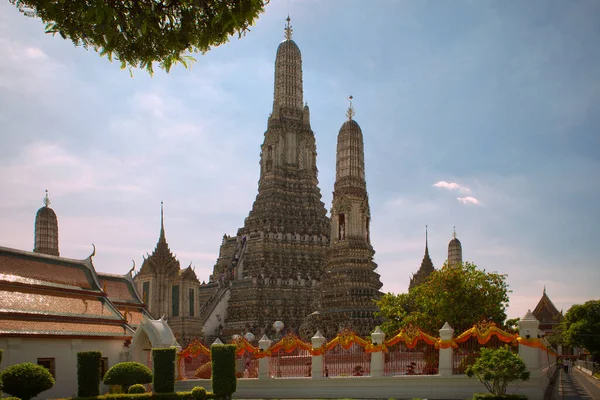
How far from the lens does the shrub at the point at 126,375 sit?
23.8 m

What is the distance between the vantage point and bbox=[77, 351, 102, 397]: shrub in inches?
872

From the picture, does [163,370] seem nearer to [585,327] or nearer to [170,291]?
[170,291]

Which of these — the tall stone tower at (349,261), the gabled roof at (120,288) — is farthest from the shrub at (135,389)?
the tall stone tower at (349,261)

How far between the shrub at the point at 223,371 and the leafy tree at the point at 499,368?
790 centimetres

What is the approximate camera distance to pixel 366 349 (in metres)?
24.9

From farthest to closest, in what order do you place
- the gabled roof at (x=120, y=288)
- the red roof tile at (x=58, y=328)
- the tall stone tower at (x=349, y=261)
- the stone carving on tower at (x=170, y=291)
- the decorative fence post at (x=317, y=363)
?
the stone carving on tower at (x=170, y=291)
the tall stone tower at (x=349, y=261)
the gabled roof at (x=120, y=288)
the decorative fence post at (x=317, y=363)
the red roof tile at (x=58, y=328)

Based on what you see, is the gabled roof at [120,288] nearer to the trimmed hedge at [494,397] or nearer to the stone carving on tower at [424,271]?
the trimmed hedge at [494,397]

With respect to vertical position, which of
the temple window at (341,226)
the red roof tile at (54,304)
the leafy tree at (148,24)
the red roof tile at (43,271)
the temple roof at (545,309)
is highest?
the leafy tree at (148,24)

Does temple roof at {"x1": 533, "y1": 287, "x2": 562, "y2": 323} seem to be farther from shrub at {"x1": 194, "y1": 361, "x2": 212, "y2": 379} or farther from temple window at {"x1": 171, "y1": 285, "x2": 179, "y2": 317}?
shrub at {"x1": 194, "y1": 361, "x2": 212, "y2": 379}

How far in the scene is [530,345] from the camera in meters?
22.1

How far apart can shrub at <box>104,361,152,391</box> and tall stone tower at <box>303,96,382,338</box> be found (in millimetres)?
19110

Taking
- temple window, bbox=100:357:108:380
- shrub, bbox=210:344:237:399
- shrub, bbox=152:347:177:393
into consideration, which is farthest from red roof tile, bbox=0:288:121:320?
shrub, bbox=210:344:237:399

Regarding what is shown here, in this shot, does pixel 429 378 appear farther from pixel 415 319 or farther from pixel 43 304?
pixel 43 304

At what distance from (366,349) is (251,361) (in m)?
5.86
